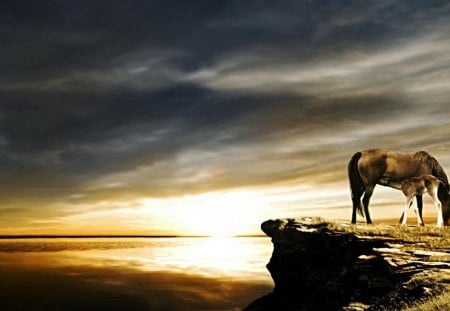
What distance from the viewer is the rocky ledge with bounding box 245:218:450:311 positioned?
63.3 feet

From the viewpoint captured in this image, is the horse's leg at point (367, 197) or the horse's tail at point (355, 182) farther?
the horse's tail at point (355, 182)

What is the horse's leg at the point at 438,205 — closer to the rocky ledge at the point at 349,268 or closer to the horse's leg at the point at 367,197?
the rocky ledge at the point at 349,268

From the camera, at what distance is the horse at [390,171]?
93.9ft

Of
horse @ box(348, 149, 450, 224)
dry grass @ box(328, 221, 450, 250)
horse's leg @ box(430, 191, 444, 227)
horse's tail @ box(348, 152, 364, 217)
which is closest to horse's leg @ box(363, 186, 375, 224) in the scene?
horse @ box(348, 149, 450, 224)

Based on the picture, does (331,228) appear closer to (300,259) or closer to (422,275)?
(300,259)

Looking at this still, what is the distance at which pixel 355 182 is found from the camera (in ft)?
100.0

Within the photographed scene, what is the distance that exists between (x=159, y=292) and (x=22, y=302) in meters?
16.4

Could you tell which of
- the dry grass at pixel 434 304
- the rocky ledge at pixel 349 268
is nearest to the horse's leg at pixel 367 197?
the rocky ledge at pixel 349 268

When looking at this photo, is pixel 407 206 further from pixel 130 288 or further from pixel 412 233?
pixel 130 288

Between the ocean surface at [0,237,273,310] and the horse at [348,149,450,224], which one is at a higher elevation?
the horse at [348,149,450,224]

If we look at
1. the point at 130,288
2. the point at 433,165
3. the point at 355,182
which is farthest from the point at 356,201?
the point at 130,288

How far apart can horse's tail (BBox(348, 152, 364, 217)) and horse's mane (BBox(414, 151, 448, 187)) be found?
4091 mm

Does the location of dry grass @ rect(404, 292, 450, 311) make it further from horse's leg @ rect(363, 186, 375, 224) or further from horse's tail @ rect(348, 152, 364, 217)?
horse's tail @ rect(348, 152, 364, 217)

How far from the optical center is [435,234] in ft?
77.9
